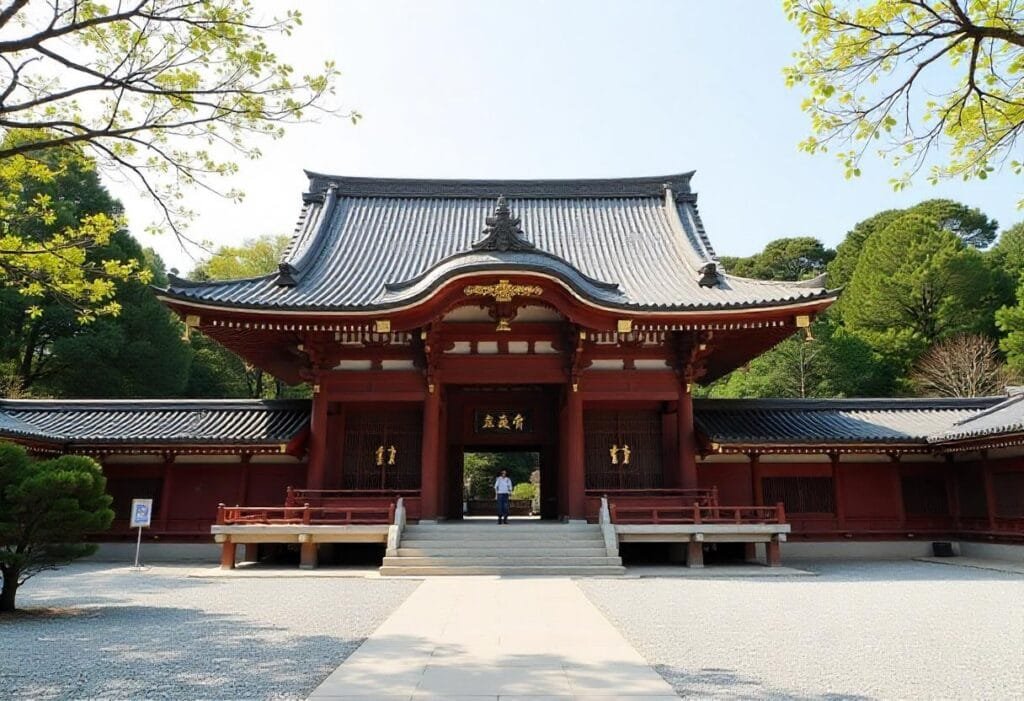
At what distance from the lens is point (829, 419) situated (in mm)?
16281

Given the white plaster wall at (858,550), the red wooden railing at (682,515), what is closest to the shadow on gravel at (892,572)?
the white plaster wall at (858,550)

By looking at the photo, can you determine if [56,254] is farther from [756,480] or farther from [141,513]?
[756,480]

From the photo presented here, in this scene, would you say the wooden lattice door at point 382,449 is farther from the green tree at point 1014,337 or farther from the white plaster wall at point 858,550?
the green tree at point 1014,337

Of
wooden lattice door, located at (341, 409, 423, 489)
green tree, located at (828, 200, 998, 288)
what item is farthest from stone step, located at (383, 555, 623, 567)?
green tree, located at (828, 200, 998, 288)

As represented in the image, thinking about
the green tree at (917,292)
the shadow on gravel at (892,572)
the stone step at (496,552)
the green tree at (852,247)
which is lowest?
the shadow on gravel at (892,572)

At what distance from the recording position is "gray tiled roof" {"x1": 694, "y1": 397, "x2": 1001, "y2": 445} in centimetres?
1486

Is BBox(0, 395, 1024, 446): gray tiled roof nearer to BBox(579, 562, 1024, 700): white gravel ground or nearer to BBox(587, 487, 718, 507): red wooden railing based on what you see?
BBox(587, 487, 718, 507): red wooden railing

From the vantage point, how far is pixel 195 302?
12.7 meters

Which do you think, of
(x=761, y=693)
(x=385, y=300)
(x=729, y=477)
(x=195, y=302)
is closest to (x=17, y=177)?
(x=195, y=302)

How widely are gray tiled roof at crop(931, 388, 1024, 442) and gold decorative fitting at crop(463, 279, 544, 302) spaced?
9.62 meters

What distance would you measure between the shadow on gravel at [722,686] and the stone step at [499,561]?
20.6ft

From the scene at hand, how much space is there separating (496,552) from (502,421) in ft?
15.8

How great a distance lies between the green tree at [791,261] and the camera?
55000 mm

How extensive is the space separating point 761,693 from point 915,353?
111 feet
